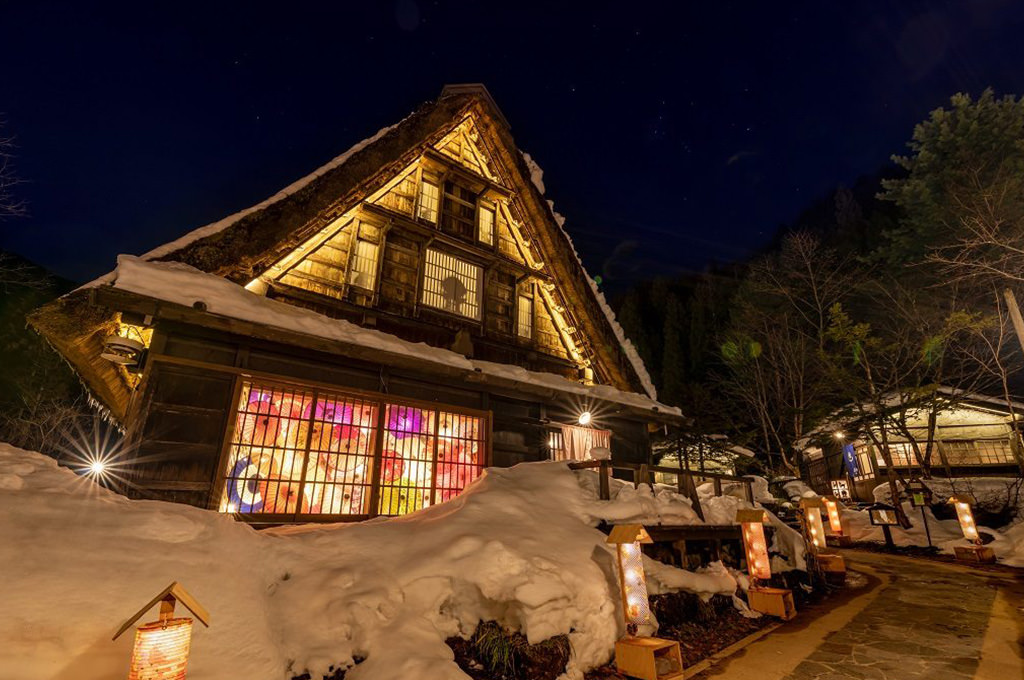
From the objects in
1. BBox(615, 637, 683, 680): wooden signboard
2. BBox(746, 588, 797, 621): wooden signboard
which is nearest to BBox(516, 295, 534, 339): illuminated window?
BBox(746, 588, 797, 621): wooden signboard

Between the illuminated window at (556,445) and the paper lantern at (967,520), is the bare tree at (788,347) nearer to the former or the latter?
the paper lantern at (967,520)

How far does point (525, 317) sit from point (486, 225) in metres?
2.47

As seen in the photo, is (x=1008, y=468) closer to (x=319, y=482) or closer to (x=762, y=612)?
(x=762, y=612)

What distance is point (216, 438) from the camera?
21.2 ft

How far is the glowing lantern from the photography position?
8.85 feet

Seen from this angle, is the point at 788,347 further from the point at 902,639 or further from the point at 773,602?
the point at 902,639

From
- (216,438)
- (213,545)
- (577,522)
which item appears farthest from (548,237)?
(213,545)

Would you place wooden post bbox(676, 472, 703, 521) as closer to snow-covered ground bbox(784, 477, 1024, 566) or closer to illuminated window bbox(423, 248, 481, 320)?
illuminated window bbox(423, 248, 481, 320)

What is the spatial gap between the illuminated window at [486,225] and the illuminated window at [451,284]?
0.84 m

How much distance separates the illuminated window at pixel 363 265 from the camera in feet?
28.7

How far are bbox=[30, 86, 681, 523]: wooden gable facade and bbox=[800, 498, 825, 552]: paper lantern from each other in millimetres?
3508

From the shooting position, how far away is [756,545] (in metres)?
7.91

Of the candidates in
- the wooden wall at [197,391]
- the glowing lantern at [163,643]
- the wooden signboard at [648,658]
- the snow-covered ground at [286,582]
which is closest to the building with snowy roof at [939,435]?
the wooden signboard at [648,658]

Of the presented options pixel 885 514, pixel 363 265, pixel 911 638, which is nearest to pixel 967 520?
pixel 885 514
